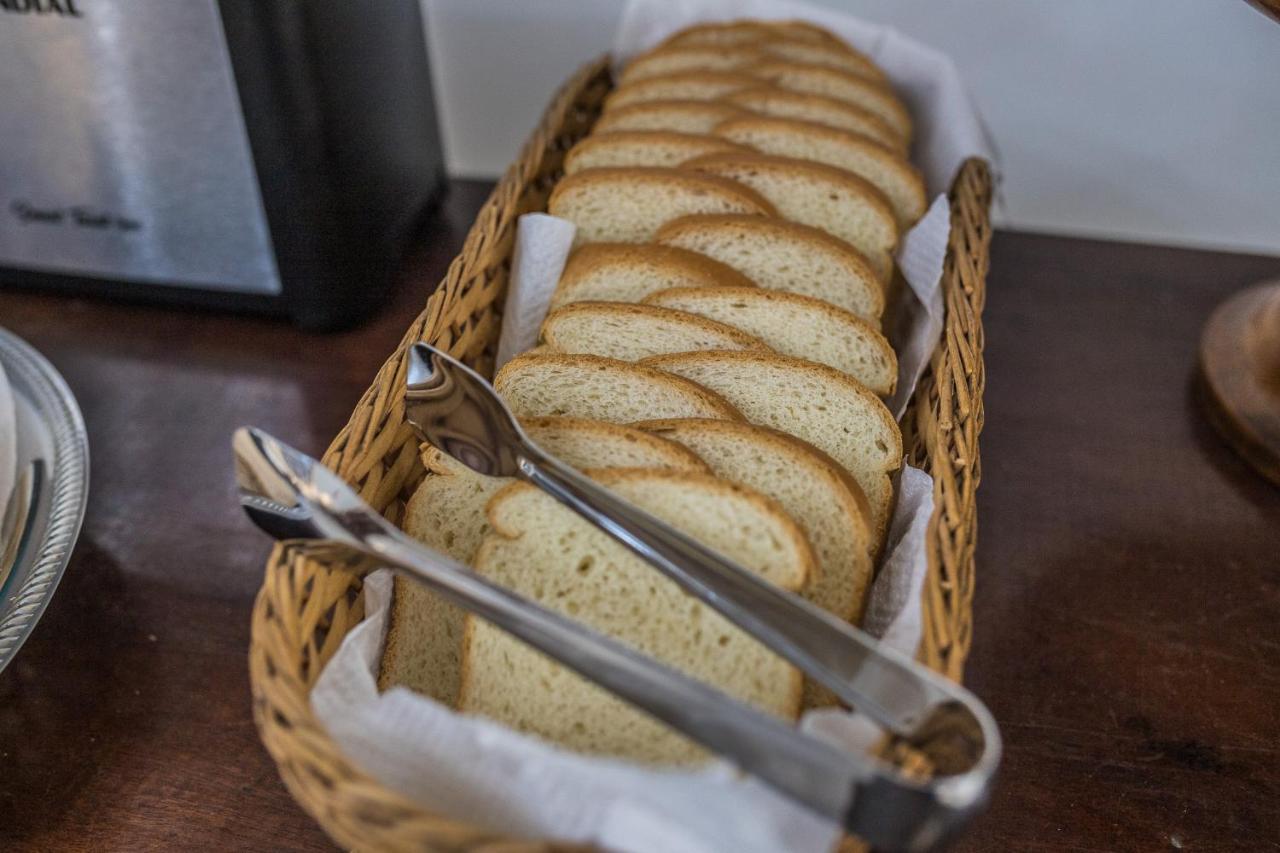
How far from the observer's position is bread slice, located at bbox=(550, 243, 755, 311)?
31.4 inches

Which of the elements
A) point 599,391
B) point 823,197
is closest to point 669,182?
point 823,197

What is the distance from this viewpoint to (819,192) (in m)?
0.87

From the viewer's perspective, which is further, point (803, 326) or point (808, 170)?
point (808, 170)

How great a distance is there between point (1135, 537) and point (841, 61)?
0.58 metres

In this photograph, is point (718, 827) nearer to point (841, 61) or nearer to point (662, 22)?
point (841, 61)

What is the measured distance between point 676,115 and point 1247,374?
623 millimetres

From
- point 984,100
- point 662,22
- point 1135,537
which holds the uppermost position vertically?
point 662,22

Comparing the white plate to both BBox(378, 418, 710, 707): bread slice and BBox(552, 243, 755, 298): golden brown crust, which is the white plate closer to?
BBox(378, 418, 710, 707): bread slice

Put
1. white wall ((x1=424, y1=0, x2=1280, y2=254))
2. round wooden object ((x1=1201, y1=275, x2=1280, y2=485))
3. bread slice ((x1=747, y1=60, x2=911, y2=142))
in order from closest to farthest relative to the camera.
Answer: round wooden object ((x1=1201, y1=275, x2=1280, y2=485)), bread slice ((x1=747, y1=60, x2=911, y2=142)), white wall ((x1=424, y1=0, x2=1280, y2=254))

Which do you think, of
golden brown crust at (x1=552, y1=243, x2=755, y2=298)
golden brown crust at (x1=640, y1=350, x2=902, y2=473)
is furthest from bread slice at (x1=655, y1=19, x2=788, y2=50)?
golden brown crust at (x1=640, y1=350, x2=902, y2=473)

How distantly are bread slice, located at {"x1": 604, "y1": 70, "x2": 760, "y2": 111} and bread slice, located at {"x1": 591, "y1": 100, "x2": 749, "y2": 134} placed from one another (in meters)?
0.02

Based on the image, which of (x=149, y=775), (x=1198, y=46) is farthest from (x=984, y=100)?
(x=149, y=775)

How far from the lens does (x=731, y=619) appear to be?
→ 535 millimetres

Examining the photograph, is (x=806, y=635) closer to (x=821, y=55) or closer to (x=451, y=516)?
(x=451, y=516)
